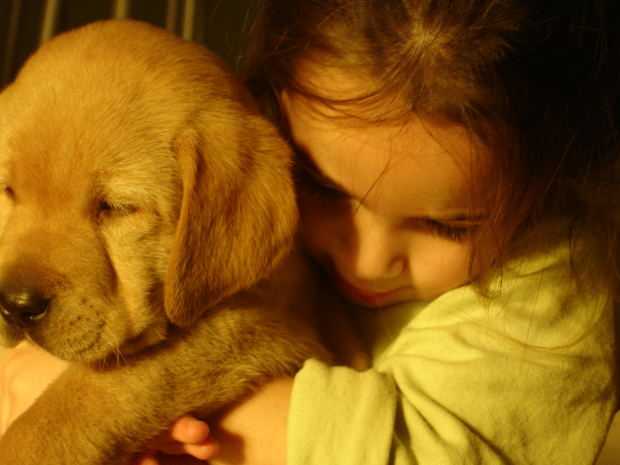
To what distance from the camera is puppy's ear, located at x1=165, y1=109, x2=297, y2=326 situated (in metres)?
1.04

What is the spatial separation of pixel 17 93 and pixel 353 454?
2.83 feet

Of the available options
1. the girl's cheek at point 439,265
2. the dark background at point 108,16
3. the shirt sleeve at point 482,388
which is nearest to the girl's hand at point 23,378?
the shirt sleeve at point 482,388

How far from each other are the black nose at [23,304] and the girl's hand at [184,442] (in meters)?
0.31

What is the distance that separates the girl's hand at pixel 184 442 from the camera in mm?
1091

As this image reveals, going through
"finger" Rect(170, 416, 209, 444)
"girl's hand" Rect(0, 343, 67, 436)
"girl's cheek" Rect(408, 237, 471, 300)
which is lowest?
"girl's hand" Rect(0, 343, 67, 436)

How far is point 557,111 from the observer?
3.36 feet

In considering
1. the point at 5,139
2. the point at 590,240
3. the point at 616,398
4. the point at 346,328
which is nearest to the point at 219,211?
the point at 5,139

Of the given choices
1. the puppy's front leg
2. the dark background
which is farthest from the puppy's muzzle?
the dark background

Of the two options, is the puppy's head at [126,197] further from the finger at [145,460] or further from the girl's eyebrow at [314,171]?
the finger at [145,460]

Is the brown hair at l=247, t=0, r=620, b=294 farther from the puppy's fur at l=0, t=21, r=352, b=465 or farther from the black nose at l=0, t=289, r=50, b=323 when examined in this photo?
the black nose at l=0, t=289, r=50, b=323

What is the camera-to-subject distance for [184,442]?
1.12 meters

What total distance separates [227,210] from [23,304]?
0.35m

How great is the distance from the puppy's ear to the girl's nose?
0.16 meters

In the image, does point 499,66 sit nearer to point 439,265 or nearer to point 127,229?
point 439,265
